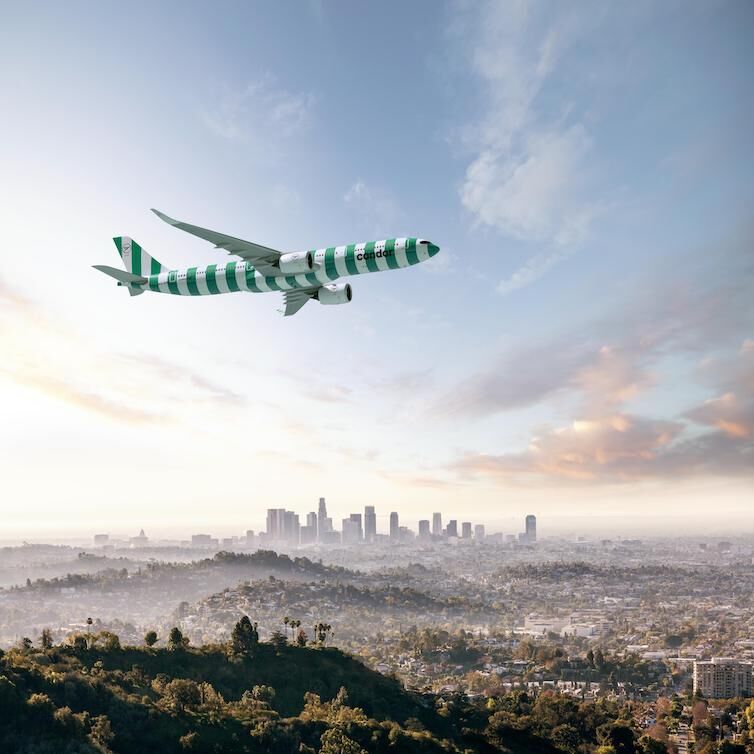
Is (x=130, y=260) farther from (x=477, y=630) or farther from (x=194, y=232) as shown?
(x=477, y=630)

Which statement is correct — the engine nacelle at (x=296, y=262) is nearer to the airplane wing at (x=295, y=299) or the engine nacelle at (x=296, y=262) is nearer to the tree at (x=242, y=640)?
the airplane wing at (x=295, y=299)

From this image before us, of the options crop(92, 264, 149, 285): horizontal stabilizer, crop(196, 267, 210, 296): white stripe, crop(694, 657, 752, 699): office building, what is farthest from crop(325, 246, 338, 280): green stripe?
crop(694, 657, 752, 699): office building

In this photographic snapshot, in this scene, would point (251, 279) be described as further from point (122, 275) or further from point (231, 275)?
point (122, 275)

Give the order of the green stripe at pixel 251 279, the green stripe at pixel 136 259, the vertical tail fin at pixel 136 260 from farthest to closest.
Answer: the green stripe at pixel 136 259, the vertical tail fin at pixel 136 260, the green stripe at pixel 251 279

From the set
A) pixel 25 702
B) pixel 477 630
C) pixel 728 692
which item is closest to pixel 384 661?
pixel 728 692

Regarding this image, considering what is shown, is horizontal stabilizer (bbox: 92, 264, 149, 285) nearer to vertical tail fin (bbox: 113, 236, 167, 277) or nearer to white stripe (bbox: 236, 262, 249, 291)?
vertical tail fin (bbox: 113, 236, 167, 277)

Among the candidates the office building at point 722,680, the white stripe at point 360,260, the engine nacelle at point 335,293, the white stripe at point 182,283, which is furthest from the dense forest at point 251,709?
the white stripe at point 360,260
